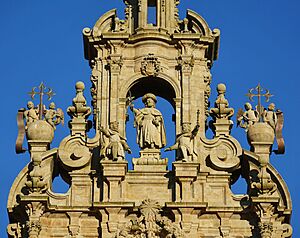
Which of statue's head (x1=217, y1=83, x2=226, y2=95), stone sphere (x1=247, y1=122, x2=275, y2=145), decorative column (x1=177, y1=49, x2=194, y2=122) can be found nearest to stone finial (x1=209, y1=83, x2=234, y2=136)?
statue's head (x1=217, y1=83, x2=226, y2=95)

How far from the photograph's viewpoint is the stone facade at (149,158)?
49938 millimetres

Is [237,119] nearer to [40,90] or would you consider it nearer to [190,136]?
[190,136]

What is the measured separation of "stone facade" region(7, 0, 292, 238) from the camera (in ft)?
164

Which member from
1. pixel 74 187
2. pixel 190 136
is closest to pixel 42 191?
pixel 74 187

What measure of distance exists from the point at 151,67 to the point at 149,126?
176cm

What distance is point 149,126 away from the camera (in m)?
51.7

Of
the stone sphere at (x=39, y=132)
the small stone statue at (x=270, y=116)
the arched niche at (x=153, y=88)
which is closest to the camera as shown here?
the stone sphere at (x=39, y=132)

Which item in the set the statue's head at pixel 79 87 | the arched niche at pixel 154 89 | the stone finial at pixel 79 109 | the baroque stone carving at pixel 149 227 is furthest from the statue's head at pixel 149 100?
the baroque stone carving at pixel 149 227

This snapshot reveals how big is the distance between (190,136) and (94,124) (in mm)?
2717

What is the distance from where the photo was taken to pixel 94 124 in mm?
51938

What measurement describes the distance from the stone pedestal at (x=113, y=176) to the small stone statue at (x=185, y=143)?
4.88 ft

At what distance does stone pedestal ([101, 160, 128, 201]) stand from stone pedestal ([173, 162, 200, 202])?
140 centimetres

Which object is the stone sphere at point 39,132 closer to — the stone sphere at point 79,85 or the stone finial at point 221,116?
the stone sphere at point 79,85

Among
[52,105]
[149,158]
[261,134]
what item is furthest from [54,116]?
[261,134]
